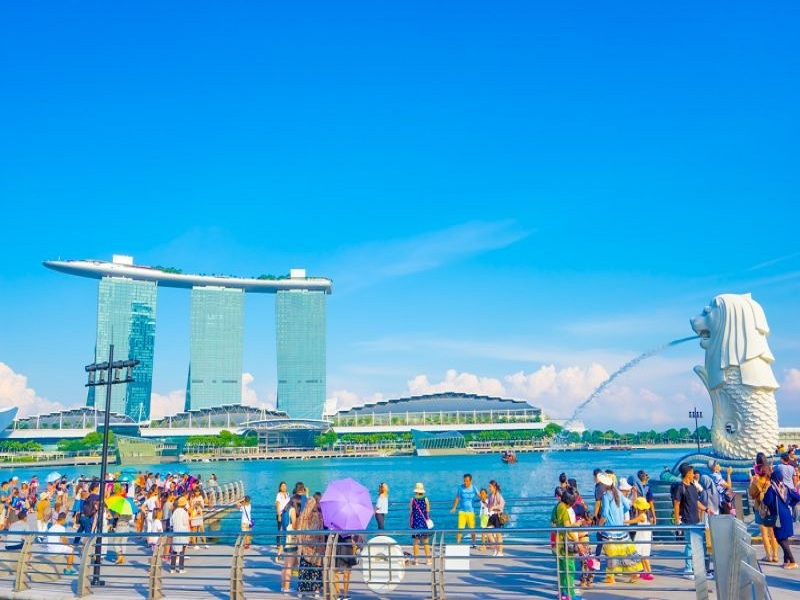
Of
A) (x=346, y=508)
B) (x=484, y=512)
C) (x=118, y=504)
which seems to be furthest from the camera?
(x=118, y=504)

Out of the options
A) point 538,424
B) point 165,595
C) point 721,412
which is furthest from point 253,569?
point 538,424

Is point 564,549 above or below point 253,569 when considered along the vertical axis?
above

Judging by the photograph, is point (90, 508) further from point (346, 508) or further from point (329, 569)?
point (329, 569)

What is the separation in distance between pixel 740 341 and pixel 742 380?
1.18 meters

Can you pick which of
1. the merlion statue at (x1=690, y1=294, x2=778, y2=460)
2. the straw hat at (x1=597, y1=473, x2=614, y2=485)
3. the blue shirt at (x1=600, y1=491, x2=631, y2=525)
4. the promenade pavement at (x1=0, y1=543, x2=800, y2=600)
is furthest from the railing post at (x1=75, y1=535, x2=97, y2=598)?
the merlion statue at (x1=690, y1=294, x2=778, y2=460)

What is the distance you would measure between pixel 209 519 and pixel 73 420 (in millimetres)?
164974

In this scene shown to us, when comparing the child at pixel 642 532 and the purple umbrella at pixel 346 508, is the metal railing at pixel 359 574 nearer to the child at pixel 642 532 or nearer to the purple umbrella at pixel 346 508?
the child at pixel 642 532

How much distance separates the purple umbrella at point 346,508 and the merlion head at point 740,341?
14384 millimetres

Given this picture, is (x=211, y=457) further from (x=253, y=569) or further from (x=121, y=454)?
(x=253, y=569)

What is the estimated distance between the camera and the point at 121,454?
11969 centimetres

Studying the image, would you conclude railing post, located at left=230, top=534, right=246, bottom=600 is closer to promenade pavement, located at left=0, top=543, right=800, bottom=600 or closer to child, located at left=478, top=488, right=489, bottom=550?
promenade pavement, located at left=0, top=543, right=800, bottom=600

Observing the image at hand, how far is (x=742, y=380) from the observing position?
2075cm

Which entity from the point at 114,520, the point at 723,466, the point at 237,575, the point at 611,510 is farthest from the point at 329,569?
the point at 723,466

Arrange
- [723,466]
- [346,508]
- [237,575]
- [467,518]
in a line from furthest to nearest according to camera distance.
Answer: [723,466] < [467,518] < [346,508] < [237,575]
